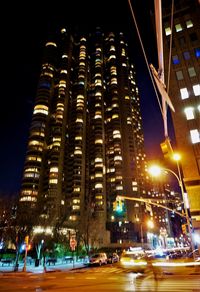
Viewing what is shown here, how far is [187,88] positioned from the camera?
3494 cm

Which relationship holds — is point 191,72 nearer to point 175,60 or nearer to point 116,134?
point 175,60

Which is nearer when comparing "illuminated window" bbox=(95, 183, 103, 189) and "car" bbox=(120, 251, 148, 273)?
"car" bbox=(120, 251, 148, 273)

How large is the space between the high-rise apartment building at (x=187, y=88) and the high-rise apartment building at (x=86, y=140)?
64378mm

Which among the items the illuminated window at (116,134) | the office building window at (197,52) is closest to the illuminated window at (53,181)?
the illuminated window at (116,134)

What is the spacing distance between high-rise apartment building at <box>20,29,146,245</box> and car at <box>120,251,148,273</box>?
69824 mm

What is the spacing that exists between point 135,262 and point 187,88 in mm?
26164

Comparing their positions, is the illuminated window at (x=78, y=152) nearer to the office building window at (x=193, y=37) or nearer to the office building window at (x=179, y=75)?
the office building window at (x=179, y=75)

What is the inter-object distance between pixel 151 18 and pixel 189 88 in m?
19.8

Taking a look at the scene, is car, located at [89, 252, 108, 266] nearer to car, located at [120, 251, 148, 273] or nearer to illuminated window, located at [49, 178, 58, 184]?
car, located at [120, 251, 148, 273]

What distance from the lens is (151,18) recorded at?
1777 inches

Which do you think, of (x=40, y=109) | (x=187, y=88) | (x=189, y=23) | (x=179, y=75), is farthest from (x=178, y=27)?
(x=40, y=109)

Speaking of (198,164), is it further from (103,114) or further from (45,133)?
(103,114)

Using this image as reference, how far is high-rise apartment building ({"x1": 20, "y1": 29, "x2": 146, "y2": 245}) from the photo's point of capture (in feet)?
366

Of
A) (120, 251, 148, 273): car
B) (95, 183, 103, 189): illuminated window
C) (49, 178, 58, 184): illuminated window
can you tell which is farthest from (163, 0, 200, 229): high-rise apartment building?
(95, 183, 103, 189): illuminated window
